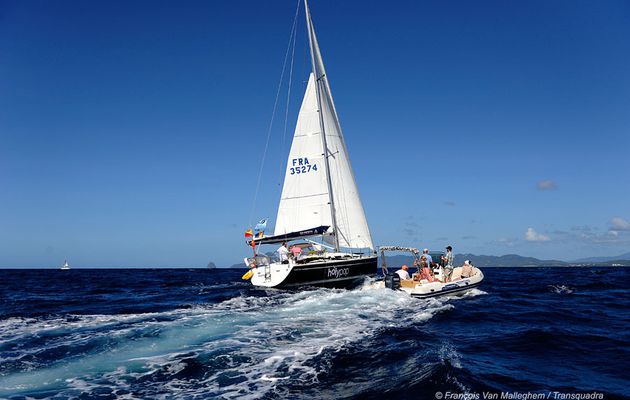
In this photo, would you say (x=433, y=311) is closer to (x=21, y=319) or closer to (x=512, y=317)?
(x=512, y=317)

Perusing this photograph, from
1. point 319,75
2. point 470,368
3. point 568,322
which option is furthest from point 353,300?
point 319,75

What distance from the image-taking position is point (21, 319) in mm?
15633

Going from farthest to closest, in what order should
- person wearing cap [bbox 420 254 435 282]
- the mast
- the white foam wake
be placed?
the mast, person wearing cap [bbox 420 254 435 282], the white foam wake

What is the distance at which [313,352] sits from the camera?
10.2m

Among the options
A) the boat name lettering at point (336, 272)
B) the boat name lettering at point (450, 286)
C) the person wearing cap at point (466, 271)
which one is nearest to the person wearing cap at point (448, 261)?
the boat name lettering at point (450, 286)

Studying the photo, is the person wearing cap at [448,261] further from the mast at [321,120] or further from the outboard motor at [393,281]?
the mast at [321,120]

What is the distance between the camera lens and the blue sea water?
25.2 ft

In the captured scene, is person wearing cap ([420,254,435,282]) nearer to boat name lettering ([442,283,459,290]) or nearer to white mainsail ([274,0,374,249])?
boat name lettering ([442,283,459,290])

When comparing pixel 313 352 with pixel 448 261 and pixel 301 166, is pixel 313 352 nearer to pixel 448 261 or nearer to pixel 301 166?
pixel 448 261

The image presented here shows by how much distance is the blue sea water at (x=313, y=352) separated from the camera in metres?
7.70

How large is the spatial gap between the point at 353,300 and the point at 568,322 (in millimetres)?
8973

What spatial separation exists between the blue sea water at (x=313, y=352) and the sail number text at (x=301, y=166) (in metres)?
12.4

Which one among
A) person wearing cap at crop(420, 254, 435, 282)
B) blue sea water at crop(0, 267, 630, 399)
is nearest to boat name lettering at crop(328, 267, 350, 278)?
person wearing cap at crop(420, 254, 435, 282)

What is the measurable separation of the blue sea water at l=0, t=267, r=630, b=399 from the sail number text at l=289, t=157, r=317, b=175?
1244 centimetres
